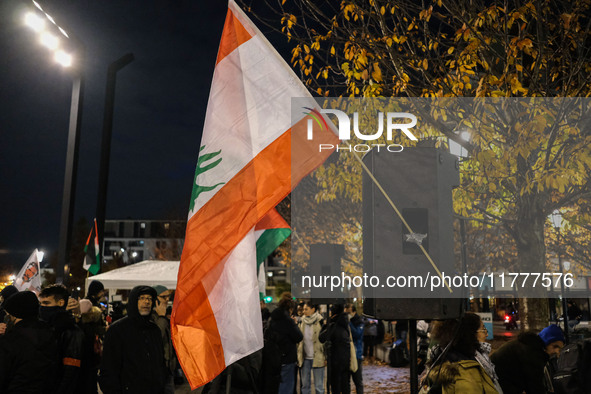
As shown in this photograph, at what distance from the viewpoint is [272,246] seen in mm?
6234

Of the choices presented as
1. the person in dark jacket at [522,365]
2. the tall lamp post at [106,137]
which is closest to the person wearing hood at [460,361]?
the person in dark jacket at [522,365]

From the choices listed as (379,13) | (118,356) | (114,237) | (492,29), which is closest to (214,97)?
(118,356)

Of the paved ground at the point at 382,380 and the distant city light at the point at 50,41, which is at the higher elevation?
the distant city light at the point at 50,41

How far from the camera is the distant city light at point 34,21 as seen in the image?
270 inches

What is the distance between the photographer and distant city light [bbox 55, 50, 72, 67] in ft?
26.9

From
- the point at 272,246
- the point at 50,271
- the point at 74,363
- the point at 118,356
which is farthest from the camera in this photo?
the point at 50,271

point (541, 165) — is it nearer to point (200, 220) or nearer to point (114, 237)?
point (200, 220)

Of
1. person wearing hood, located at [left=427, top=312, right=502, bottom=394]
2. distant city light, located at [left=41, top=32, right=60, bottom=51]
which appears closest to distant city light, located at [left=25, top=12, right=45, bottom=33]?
distant city light, located at [left=41, top=32, right=60, bottom=51]

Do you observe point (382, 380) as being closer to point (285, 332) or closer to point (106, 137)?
point (285, 332)

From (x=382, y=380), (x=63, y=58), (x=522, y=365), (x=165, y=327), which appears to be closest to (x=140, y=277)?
(x=165, y=327)

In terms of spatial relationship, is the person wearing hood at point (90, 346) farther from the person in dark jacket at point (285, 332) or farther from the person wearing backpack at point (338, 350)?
the person wearing backpack at point (338, 350)

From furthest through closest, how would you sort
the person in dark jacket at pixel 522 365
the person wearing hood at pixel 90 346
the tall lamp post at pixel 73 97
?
the tall lamp post at pixel 73 97
the person wearing hood at pixel 90 346
the person in dark jacket at pixel 522 365

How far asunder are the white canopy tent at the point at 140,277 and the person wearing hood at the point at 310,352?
209 inches

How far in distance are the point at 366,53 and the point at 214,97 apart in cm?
357
